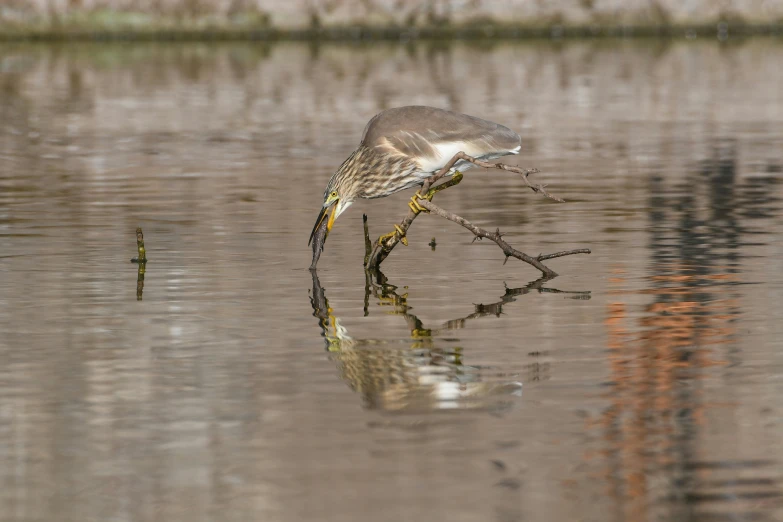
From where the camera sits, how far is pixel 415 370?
9844mm

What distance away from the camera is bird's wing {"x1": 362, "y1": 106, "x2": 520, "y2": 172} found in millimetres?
13242

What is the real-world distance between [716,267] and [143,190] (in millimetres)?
8840

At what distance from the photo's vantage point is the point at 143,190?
67.6 feet

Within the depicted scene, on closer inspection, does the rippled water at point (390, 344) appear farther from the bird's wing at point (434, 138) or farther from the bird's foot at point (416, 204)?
the bird's wing at point (434, 138)

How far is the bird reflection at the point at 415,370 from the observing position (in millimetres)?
9039

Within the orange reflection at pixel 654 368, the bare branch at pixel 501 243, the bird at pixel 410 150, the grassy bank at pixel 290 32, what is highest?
the grassy bank at pixel 290 32

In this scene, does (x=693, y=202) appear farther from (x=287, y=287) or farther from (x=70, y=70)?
(x=70, y=70)

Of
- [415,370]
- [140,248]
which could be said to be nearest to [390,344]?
[415,370]

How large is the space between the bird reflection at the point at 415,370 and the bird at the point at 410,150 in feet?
4.80

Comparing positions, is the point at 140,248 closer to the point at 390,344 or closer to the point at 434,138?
the point at 434,138

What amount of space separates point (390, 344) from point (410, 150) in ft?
9.29

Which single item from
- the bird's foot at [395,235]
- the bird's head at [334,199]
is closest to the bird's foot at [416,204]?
the bird's foot at [395,235]

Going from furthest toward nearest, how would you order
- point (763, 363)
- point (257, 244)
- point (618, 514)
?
point (257, 244), point (763, 363), point (618, 514)

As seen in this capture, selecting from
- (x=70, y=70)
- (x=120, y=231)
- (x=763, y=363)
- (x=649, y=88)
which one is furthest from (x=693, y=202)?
(x=70, y=70)
